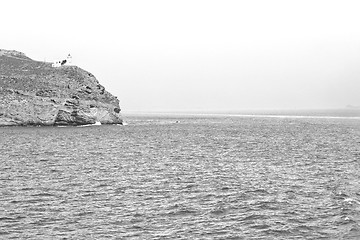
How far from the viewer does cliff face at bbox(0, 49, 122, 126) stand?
119m

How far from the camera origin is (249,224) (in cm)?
2628

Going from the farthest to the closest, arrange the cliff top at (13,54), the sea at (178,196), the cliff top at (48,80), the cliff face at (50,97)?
the cliff top at (13,54), the cliff top at (48,80), the cliff face at (50,97), the sea at (178,196)

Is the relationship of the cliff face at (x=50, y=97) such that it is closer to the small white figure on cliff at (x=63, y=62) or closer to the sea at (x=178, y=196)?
the small white figure on cliff at (x=63, y=62)

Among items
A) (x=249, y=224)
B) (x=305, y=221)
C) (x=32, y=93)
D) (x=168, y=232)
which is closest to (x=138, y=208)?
(x=168, y=232)

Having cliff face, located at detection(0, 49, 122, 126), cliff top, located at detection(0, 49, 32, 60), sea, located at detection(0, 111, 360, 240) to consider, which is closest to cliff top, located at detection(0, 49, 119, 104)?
cliff face, located at detection(0, 49, 122, 126)

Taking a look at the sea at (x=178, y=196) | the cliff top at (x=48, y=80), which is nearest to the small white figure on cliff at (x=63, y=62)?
the cliff top at (x=48, y=80)

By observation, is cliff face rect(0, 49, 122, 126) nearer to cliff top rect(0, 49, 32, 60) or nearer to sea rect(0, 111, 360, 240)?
cliff top rect(0, 49, 32, 60)

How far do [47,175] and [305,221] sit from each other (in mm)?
27036

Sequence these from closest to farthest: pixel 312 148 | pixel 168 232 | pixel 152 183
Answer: pixel 168 232 → pixel 152 183 → pixel 312 148

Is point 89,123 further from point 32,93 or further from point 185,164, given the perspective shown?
point 185,164

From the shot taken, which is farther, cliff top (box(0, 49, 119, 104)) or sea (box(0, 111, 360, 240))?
cliff top (box(0, 49, 119, 104))

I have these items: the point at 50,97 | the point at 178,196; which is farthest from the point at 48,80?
the point at 178,196

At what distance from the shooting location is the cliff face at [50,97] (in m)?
119

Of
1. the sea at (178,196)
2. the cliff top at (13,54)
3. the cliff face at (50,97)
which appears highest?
the cliff top at (13,54)
